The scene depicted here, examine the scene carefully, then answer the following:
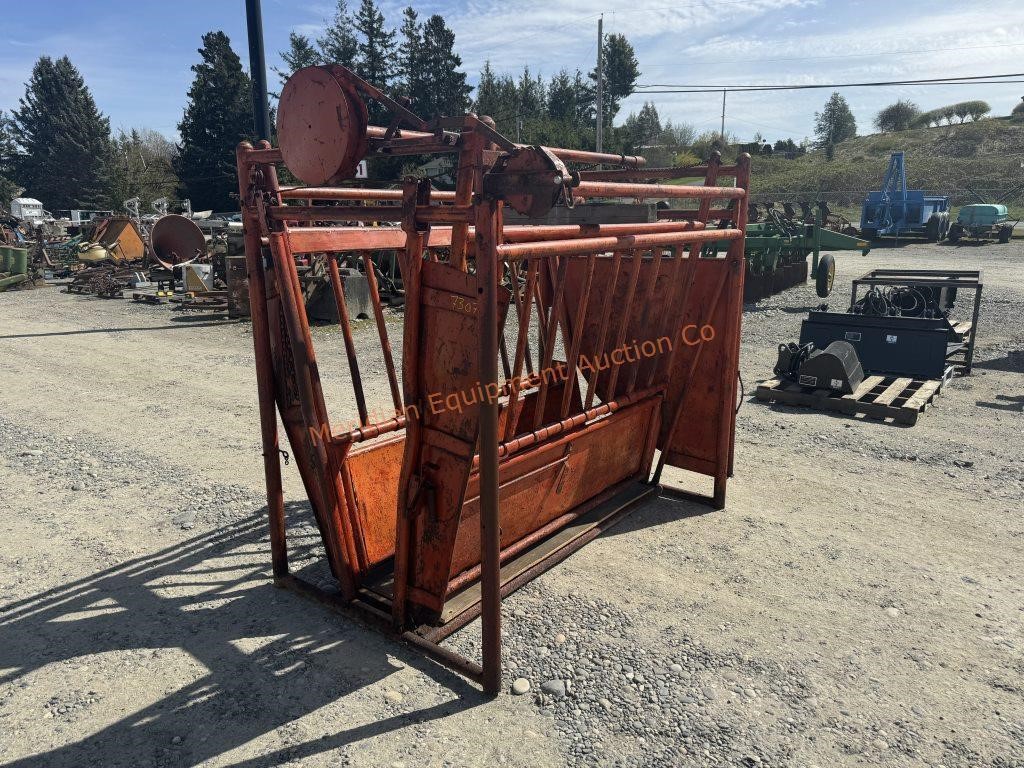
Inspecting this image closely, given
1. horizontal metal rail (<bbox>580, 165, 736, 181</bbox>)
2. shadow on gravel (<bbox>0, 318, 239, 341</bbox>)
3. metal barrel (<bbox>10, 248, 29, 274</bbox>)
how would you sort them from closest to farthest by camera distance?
horizontal metal rail (<bbox>580, 165, 736, 181</bbox>), shadow on gravel (<bbox>0, 318, 239, 341</bbox>), metal barrel (<bbox>10, 248, 29, 274</bbox>)

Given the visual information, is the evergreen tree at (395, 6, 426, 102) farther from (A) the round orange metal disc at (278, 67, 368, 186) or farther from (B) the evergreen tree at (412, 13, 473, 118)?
(A) the round orange metal disc at (278, 67, 368, 186)

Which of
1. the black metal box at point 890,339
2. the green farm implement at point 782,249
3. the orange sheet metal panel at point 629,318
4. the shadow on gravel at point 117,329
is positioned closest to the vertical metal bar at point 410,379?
the orange sheet metal panel at point 629,318

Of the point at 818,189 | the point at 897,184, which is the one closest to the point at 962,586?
the point at 897,184

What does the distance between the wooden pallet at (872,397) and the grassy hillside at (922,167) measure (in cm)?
3345

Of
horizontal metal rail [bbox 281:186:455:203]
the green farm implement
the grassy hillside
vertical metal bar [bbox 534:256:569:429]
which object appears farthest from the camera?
the grassy hillside

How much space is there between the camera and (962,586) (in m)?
3.48

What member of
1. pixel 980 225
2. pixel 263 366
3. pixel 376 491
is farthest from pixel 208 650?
pixel 980 225

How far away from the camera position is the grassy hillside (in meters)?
37.3

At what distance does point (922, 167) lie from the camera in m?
40.8

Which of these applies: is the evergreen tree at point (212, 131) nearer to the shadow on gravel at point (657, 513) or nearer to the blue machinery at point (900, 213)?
the blue machinery at point (900, 213)

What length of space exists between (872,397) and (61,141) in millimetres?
54246

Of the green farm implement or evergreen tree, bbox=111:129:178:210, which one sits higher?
evergreen tree, bbox=111:129:178:210

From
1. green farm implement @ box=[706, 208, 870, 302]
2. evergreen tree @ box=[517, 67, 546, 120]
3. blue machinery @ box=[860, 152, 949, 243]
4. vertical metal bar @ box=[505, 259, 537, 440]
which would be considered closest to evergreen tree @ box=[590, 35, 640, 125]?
evergreen tree @ box=[517, 67, 546, 120]

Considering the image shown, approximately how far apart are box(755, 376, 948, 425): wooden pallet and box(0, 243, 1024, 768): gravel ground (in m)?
0.42
